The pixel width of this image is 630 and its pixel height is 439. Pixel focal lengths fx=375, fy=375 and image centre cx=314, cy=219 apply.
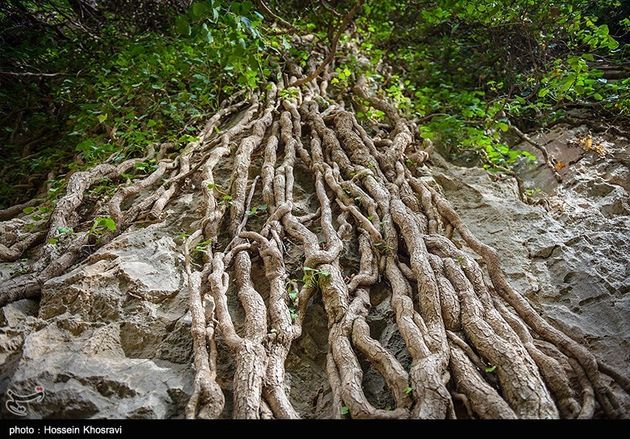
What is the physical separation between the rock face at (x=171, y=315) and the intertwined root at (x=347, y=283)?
0.13 metres

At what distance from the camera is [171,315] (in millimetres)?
2082

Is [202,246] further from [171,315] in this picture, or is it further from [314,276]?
[314,276]

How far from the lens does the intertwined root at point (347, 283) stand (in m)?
1.66

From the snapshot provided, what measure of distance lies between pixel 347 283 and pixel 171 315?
1.02 meters

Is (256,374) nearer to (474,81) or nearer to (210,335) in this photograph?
(210,335)

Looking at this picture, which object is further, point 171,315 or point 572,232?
point 572,232

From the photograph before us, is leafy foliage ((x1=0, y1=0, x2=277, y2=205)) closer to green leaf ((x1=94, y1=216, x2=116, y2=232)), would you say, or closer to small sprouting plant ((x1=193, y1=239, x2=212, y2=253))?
green leaf ((x1=94, y1=216, x2=116, y2=232))

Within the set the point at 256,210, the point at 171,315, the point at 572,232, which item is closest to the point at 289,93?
the point at 256,210

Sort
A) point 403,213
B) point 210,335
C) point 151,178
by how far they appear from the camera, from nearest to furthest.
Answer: point 210,335 < point 403,213 < point 151,178

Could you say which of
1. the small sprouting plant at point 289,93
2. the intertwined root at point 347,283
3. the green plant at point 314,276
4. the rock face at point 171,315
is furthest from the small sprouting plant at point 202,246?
the small sprouting plant at point 289,93

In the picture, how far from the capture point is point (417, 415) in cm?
152

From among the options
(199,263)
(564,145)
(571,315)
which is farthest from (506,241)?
(199,263)
